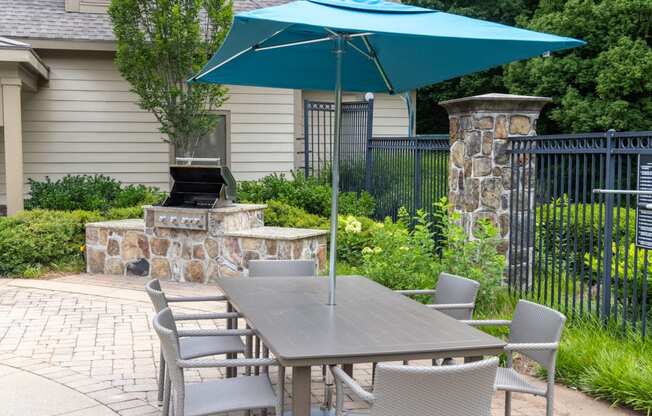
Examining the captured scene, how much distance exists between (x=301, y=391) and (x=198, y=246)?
628cm

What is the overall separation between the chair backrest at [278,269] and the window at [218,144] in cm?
752

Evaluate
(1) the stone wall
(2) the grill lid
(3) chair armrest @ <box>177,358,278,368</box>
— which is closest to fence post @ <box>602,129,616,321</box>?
(3) chair armrest @ <box>177,358,278,368</box>

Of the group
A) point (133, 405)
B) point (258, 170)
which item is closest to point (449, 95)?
point (258, 170)

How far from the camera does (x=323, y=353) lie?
320 cm

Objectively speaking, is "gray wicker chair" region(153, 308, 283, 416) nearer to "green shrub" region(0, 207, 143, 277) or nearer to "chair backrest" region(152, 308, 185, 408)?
"chair backrest" region(152, 308, 185, 408)

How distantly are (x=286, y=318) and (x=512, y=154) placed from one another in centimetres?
424

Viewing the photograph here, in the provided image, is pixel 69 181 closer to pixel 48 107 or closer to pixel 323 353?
pixel 48 107

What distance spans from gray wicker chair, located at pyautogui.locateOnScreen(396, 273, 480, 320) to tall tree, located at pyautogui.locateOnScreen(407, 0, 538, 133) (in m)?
17.2

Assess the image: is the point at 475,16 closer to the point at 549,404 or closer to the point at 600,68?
the point at 600,68

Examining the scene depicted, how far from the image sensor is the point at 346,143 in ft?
40.3

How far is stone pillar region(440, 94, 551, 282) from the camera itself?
Answer: 741 centimetres

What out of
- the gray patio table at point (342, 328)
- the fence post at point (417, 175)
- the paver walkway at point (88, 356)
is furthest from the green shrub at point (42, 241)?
the gray patio table at point (342, 328)

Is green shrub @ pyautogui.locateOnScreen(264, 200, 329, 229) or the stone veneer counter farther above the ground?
green shrub @ pyautogui.locateOnScreen(264, 200, 329, 229)

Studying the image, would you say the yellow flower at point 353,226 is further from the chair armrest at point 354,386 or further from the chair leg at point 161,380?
the chair armrest at point 354,386
